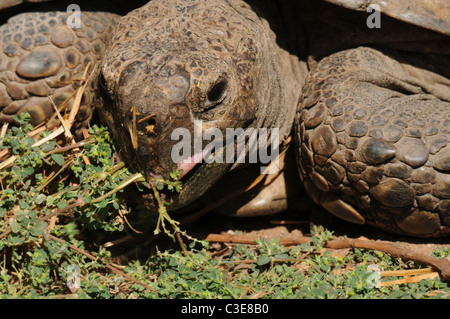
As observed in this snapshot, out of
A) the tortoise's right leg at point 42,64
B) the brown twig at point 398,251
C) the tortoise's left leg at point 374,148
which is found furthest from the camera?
the tortoise's right leg at point 42,64

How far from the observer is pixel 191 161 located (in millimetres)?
2705

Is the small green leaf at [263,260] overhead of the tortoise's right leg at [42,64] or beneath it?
beneath

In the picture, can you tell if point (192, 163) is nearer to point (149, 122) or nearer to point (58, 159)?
point (149, 122)

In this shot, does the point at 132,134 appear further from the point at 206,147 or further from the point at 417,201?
the point at 417,201

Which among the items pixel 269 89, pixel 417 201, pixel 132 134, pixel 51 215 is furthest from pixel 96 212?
pixel 417 201

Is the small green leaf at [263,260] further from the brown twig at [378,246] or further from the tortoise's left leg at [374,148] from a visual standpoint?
the tortoise's left leg at [374,148]

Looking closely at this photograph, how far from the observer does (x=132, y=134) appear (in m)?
2.57

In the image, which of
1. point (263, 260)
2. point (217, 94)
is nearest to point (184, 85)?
point (217, 94)

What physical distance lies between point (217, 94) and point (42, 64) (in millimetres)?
1194

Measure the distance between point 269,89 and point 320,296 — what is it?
1.11 meters

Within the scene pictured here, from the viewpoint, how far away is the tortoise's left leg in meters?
2.88

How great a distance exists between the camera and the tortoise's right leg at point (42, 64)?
11.1ft

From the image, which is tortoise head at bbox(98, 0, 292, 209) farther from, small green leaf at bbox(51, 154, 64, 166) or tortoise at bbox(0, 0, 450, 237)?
small green leaf at bbox(51, 154, 64, 166)

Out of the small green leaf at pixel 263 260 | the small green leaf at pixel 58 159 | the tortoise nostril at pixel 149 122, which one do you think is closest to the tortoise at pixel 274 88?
the tortoise nostril at pixel 149 122
